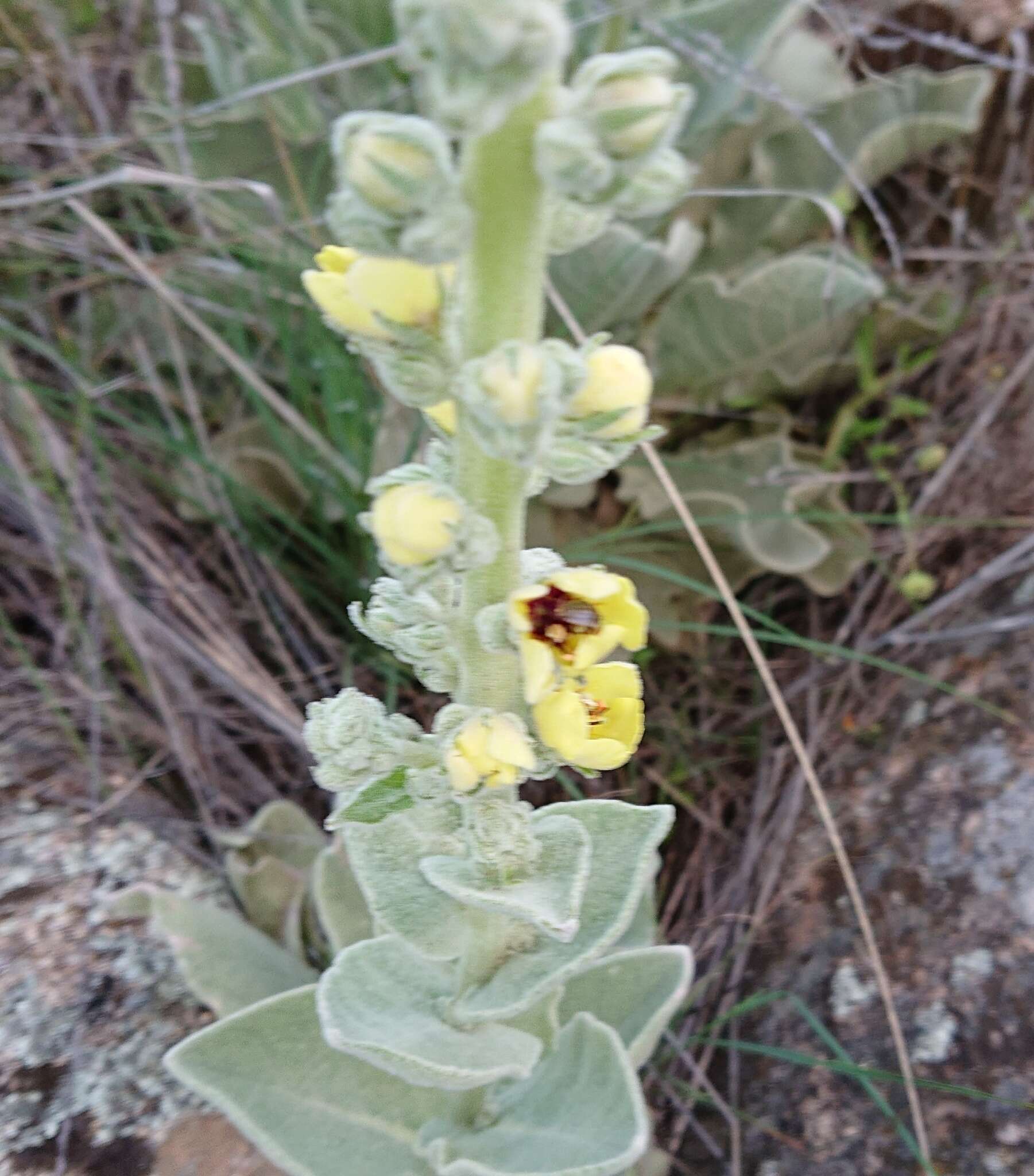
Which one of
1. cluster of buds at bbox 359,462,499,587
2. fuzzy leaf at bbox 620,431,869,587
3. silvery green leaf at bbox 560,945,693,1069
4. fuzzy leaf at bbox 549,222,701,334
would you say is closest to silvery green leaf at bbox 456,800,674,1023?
silvery green leaf at bbox 560,945,693,1069

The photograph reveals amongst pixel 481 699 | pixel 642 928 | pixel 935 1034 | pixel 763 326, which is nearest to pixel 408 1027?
pixel 481 699

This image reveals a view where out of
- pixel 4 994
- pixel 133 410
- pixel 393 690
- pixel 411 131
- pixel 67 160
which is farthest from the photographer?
pixel 67 160

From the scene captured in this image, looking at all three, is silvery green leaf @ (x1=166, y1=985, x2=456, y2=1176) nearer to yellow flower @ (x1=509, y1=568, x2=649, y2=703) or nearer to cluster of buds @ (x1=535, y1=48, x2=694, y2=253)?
yellow flower @ (x1=509, y1=568, x2=649, y2=703)

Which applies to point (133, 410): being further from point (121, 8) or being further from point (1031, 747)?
point (1031, 747)

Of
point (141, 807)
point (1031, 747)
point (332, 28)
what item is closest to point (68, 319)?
point (332, 28)

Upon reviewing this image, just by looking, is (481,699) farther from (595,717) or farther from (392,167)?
(392,167)

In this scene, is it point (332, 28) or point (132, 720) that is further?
point (332, 28)
